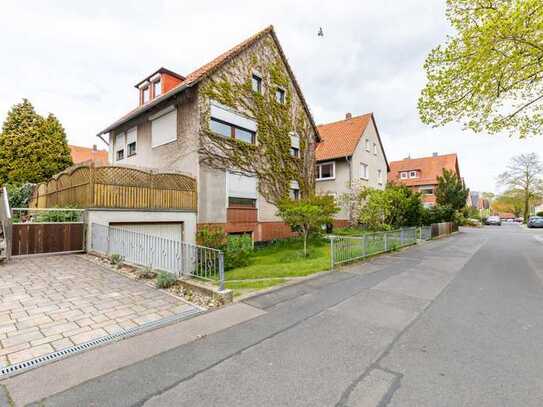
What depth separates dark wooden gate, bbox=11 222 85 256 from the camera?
25.3 ft

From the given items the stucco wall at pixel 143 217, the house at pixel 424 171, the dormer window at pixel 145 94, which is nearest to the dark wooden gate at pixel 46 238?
the stucco wall at pixel 143 217

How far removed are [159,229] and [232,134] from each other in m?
5.84

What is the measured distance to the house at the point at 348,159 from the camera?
66.1 ft

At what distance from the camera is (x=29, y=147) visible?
59.8 ft

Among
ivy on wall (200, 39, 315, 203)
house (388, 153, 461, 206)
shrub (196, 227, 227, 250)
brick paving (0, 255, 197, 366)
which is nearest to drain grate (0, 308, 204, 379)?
brick paving (0, 255, 197, 366)

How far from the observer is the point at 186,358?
310cm

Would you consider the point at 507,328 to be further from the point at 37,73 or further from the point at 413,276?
the point at 37,73

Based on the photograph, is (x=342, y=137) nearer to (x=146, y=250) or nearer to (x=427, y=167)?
(x=146, y=250)

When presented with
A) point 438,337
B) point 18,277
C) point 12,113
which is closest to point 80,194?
point 18,277

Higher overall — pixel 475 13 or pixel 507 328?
pixel 475 13

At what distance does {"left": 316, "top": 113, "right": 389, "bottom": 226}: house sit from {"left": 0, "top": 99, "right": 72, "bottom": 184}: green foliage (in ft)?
64.1

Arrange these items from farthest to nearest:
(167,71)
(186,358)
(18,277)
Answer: (167,71) < (18,277) < (186,358)

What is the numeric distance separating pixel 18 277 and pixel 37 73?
6864mm

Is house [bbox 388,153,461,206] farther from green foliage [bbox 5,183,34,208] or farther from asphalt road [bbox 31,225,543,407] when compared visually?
green foliage [bbox 5,183,34,208]
